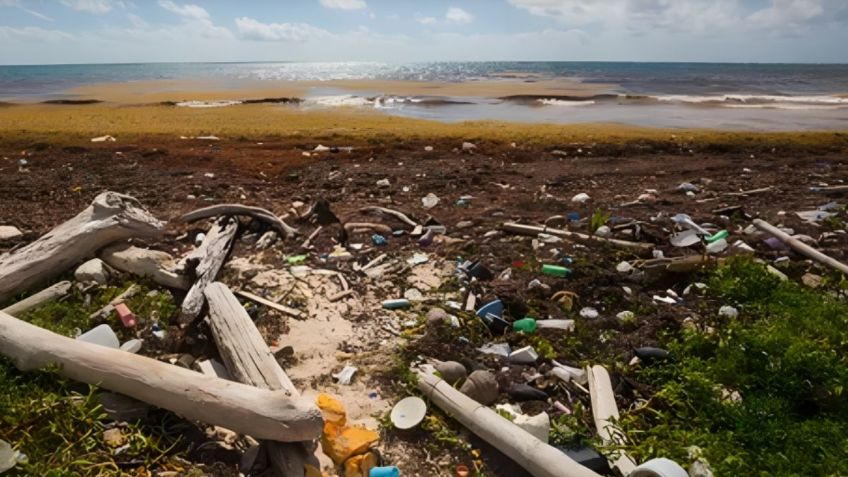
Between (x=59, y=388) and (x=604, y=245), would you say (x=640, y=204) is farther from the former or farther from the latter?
(x=59, y=388)

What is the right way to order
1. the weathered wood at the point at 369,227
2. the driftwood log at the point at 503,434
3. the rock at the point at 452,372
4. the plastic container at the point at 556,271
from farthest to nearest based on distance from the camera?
1. the weathered wood at the point at 369,227
2. the plastic container at the point at 556,271
3. the rock at the point at 452,372
4. the driftwood log at the point at 503,434

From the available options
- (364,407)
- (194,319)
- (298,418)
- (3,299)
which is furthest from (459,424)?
(3,299)

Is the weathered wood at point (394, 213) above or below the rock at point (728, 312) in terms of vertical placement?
above

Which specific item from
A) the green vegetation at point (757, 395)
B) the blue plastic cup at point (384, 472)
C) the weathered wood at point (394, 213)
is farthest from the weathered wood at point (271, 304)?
the green vegetation at point (757, 395)

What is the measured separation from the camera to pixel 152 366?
9.77 feet

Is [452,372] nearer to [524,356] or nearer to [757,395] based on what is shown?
[524,356]

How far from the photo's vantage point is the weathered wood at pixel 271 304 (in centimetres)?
437

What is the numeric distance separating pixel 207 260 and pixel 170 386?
2233 millimetres

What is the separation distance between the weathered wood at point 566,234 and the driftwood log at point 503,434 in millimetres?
3179

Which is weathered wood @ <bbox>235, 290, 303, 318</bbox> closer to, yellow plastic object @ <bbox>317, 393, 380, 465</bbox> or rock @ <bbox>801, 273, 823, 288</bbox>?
yellow plastic object @ <bbox>317, 393, 380, 465</bbox>

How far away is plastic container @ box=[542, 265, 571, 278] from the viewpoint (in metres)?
5.01

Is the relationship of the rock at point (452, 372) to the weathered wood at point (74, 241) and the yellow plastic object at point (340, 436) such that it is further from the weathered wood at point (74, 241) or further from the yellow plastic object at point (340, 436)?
the weathered wood at point (74, 241)

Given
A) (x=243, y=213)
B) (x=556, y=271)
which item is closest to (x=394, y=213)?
(x=243, y=213)

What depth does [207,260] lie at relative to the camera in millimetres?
4918
